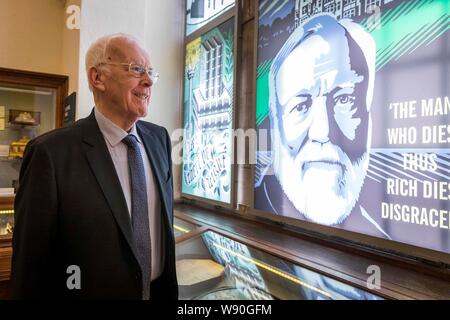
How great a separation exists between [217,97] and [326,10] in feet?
4.27

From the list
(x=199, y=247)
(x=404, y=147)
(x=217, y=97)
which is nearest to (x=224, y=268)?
(x=199, y=247)

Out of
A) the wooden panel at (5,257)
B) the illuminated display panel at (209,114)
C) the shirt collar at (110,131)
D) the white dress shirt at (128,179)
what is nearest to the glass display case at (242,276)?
the white dress shirt at (128,179)

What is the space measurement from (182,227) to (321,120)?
111 centimetres

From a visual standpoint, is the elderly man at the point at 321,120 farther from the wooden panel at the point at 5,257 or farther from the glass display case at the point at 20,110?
the glass display case at the point at 20,110

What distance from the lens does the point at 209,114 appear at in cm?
328

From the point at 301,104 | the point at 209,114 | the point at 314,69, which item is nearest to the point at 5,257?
the point at 209,114

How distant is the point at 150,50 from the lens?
369cm

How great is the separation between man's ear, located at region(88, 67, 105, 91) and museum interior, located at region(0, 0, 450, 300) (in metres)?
0.73

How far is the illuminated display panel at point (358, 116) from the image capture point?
1522 mm

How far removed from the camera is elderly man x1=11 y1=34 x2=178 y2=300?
988 millimetres

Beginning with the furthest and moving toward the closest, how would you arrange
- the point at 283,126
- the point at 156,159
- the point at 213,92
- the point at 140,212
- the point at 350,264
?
the point at 213,92 < the point at 283,126 < the point at 350,264 < the point at 156,159 < the point at 140,212

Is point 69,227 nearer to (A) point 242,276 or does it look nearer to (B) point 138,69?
(B) point 138,69

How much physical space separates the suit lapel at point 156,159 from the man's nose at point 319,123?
3.57ft

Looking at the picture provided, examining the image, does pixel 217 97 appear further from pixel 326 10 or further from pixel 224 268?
pixel 224 268
